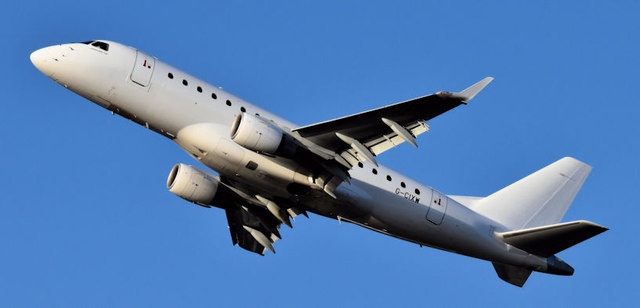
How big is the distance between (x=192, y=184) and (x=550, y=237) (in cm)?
1440

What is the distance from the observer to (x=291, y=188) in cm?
3195

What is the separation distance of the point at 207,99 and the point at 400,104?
707 cm

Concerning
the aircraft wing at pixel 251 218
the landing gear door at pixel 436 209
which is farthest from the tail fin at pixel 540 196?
the aircraft wing at pixel 251 218

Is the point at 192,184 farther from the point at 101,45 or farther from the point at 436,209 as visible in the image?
the point at 436,209

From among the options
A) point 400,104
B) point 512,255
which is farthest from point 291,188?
point 512,255

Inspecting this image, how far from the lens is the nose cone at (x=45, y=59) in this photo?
3089cm

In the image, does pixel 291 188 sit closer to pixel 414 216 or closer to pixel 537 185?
pixel 414 216

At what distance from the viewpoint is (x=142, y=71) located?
3106cm

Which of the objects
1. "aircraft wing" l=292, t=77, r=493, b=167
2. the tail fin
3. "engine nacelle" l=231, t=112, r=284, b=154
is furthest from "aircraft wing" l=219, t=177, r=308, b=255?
the tail fin

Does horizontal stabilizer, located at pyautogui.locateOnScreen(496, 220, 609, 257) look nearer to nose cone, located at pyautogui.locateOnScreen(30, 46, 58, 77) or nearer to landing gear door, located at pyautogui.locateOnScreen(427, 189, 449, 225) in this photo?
landing gear door, located at pyautogui.locateOnScreen(427, 189, 449, 225)

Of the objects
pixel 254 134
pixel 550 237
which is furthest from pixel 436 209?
pixel 254 134

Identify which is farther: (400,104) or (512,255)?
(512,255)

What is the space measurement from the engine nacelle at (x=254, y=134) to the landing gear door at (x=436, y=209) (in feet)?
25.2

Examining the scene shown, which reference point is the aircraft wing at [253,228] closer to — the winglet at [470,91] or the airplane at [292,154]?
the airplane at [292,154]
